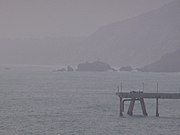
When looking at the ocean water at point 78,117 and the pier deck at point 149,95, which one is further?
the pier deck at point 149,95

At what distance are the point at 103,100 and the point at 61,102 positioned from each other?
994 centimetres

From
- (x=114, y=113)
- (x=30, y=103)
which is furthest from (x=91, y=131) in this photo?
(x=30, y=103)

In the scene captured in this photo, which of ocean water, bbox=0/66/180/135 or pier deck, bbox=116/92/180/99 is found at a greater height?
pier deck, bbox=116/92/180/99

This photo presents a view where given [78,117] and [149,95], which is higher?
[149,95]

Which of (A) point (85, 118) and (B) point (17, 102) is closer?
(A) point (85, 118)

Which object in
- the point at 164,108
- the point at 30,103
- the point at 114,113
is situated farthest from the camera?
the point at 30,103

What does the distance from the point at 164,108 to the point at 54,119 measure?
25796 millimetres

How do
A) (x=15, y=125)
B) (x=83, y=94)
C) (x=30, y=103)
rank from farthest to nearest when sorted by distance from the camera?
(x=83, y=94)
(x=30, y=103)
(x=15, y=125)

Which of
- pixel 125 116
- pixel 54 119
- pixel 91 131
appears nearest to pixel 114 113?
pixel 125 116

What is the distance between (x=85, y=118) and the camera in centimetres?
10738

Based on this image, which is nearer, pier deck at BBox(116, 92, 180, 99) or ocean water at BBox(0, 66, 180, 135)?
ocean water at BBox(0, 66, 180, 135)

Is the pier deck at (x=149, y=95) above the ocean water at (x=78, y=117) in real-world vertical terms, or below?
above

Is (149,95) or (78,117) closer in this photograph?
(149,95)

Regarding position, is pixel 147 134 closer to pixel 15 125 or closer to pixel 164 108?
pixel 15 125
